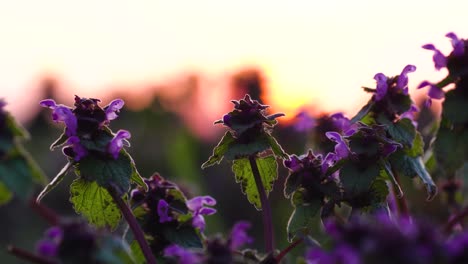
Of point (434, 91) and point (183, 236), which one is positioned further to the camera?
point (183, 236)

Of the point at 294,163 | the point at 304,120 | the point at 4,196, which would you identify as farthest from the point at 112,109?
the point at 304,120

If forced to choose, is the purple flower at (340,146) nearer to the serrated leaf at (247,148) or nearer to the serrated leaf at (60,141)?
the serrated leaf at (247,148)

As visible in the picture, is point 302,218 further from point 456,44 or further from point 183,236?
point 456,44

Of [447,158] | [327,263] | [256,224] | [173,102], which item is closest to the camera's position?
[327,263]

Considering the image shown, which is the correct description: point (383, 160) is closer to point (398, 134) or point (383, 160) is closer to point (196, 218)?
point (398, 134)

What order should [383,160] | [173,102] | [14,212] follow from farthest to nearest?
[173,102], [14,212], [383,160]

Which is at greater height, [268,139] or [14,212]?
[268,139]

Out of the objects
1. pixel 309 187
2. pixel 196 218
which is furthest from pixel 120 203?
pixel 309 187
